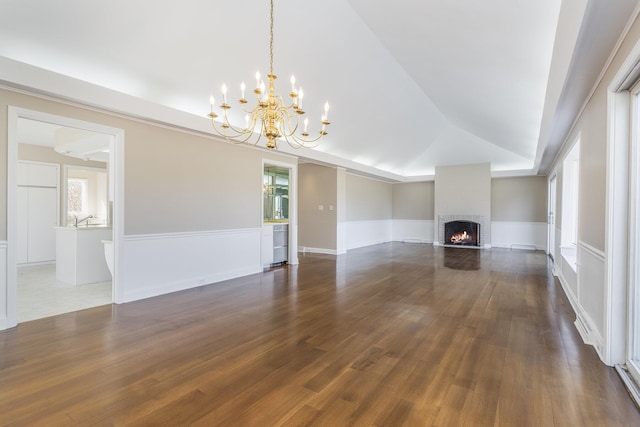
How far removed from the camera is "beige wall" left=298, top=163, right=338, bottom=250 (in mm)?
8836

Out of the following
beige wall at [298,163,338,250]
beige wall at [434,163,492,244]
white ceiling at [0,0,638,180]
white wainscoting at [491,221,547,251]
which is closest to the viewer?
white ceiling at [0,0,638,180]

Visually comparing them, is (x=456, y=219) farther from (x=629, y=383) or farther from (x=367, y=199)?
(x=629, y=383)

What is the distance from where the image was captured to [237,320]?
11.6 ft

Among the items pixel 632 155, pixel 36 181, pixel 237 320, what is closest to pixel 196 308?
pixel 237 320

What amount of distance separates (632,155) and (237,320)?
377 cm

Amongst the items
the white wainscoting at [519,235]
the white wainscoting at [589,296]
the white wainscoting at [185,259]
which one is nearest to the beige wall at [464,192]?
the white wainscoting at [519,235]

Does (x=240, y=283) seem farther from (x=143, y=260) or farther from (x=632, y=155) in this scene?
(x=632, y=155)

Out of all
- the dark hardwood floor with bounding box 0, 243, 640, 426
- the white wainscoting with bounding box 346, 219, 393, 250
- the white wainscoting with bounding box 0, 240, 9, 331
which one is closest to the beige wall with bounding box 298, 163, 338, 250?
the white wainscoting with bounding box 346, 219, 393, 250

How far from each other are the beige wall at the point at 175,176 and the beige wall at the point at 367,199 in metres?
4.28

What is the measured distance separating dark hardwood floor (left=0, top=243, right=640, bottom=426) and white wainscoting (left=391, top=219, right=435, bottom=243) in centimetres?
743

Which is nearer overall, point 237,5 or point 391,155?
point 237,5

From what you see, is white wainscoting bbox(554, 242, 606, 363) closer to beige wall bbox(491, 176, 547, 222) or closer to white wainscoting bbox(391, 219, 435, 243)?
beige wall bbox(491, 176, 547, 222)

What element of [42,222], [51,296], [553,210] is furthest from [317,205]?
[42,222]

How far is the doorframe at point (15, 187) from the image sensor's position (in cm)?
320
